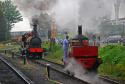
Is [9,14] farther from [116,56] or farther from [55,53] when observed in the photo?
[116,56]

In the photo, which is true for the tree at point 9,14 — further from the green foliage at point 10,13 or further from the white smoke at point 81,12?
the white smoke at point 81,12

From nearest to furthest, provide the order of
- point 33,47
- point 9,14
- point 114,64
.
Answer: point 114,64 < point 33,47 < point 9,14

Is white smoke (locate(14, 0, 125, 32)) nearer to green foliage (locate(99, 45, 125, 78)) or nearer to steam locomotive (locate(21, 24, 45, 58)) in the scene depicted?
green foliage (locate(99, 45, 125, 78))

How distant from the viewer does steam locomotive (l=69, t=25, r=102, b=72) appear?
16656mm

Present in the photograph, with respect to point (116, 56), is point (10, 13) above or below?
above

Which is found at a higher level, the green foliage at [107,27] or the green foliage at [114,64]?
the green foliage at [107,27]

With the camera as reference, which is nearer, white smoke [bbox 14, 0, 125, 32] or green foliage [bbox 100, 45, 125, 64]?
white smoke [bbox 14, 0, 125, 32]

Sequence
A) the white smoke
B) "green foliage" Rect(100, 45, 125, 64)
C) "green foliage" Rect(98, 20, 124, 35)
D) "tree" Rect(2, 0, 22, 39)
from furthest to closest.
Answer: "tree" Rect(2, 0, 22, 39)
"green foliage" Rect(98, 20, 124, 35)
"green foliage" Rect(100, 45, 125, 64)
the white smoke

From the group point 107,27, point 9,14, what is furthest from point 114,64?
point 9,14

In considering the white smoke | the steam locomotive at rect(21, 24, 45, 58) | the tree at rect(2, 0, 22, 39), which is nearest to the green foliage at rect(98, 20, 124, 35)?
the white smoke

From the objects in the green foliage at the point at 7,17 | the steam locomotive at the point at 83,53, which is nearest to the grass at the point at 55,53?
the steam locomotive at the point at 83,53

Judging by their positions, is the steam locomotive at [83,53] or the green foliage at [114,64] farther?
the green foliage at [114,64]

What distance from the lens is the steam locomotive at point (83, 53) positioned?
1666cm

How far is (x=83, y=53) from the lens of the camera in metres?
16.8
